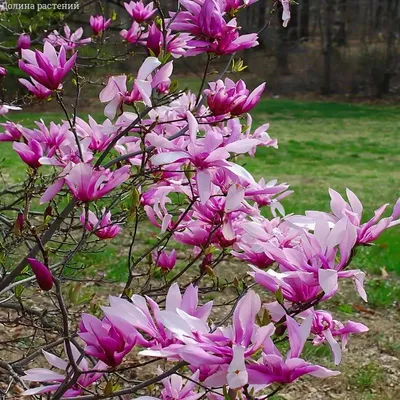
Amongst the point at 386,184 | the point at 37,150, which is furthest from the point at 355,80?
→ the point at 37,150

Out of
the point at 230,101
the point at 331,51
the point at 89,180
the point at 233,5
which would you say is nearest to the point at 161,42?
the point at 233,5

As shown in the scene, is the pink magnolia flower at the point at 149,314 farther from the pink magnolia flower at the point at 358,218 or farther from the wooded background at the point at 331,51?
the wooded background at the point at 331,51

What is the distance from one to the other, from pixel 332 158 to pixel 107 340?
11193mm

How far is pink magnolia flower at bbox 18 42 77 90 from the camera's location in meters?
1.58


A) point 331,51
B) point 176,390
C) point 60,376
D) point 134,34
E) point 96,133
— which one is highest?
point 134,34

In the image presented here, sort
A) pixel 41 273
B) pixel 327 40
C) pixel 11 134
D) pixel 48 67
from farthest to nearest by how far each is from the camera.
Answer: pixel 327 40
pixel 11 134
pixel 48 67
pixel 41 273

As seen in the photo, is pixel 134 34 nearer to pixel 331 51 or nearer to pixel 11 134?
pixel 11 134

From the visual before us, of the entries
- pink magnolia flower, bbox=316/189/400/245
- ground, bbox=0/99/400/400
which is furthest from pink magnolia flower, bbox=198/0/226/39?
ground, bbox=0/99/400/400

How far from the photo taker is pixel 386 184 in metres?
9.56

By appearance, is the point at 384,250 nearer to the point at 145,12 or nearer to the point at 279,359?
the point at 145,12

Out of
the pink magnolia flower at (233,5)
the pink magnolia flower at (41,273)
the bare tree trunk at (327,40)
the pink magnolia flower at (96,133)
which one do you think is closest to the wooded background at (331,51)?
the bare tree trunk at (327,40)

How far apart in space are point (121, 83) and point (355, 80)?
2035 cm

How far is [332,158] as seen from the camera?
11961mm

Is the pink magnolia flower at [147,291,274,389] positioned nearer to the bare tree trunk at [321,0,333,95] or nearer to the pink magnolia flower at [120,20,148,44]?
the pink magnolia flower at [120,20,148,44]
